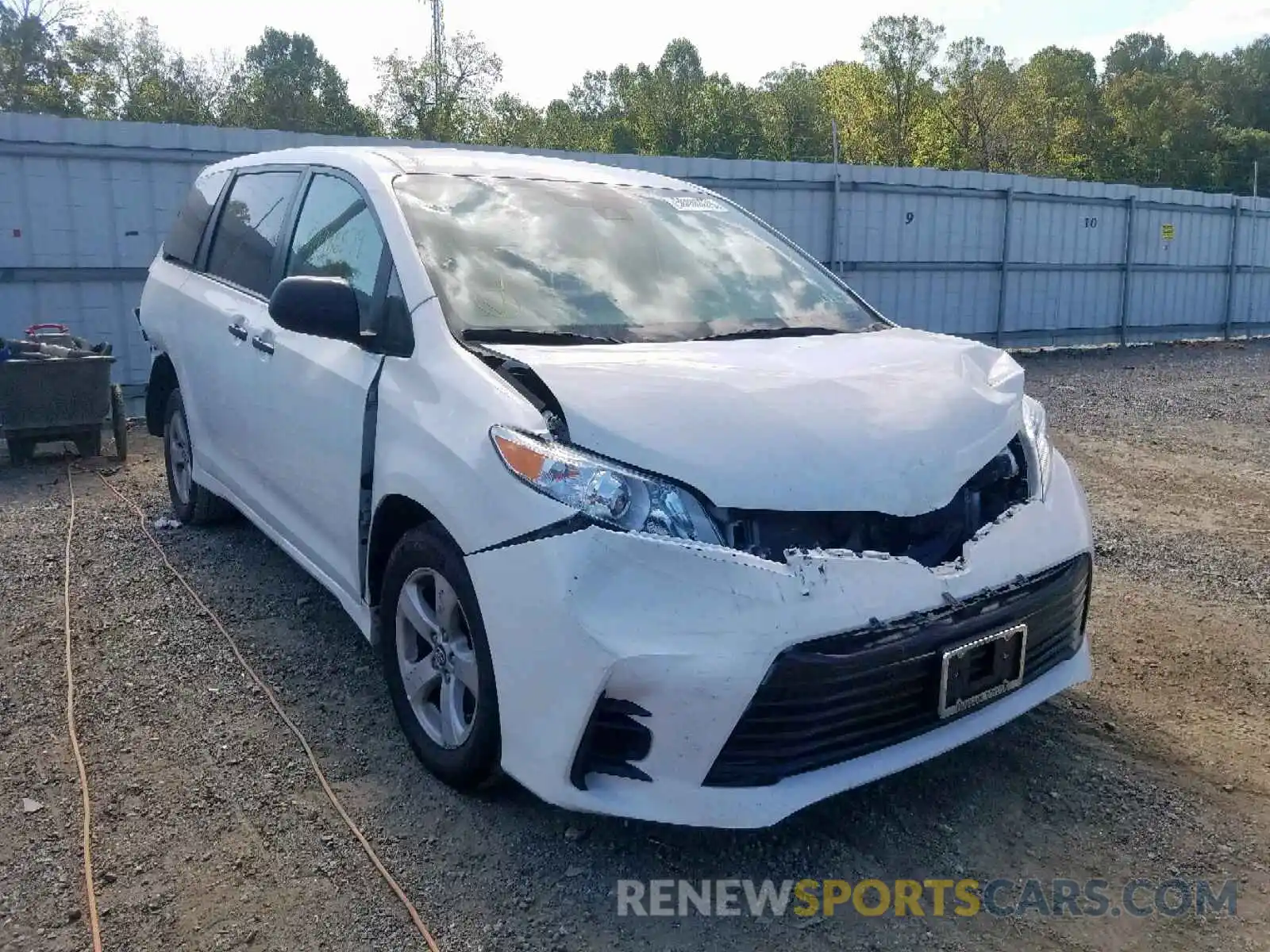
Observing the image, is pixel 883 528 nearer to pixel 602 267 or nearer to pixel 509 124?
pixel 602 267

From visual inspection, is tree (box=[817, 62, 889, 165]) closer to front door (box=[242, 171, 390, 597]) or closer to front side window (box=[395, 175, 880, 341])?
front side window (box=[395, 175, 880, 341])

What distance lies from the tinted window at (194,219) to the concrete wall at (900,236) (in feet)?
14.7

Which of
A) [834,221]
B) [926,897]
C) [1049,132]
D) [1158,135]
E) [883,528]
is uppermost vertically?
[1158,135]

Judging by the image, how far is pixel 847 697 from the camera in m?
2.42

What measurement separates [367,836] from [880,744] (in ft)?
4.39

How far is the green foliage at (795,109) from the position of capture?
3950 centimetres

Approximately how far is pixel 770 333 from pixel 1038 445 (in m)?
0.89

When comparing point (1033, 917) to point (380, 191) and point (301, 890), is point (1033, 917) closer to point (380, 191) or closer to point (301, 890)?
point (301, 890)

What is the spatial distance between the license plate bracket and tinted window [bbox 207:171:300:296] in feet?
9.45

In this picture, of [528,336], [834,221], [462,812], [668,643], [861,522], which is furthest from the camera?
[834,221]

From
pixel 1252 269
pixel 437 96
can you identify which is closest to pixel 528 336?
pixel 1252 269

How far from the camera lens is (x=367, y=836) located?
2.81m

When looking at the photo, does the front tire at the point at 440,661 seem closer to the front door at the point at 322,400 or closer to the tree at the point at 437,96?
the front door at the point at 322,400

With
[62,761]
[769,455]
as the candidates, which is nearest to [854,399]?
[769,455]
